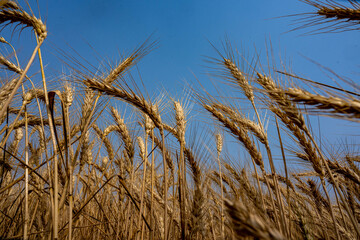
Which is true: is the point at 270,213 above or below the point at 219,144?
below

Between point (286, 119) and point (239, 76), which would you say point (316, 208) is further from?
point (239, 76)

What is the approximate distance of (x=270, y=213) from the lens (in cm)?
288

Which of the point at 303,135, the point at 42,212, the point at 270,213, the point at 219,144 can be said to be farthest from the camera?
the point at 219,144

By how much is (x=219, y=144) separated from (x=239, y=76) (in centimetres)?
139

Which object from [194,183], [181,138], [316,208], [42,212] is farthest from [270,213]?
[42,212]

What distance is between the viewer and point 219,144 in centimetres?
361

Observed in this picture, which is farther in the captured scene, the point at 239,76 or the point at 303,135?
the point at 239,76

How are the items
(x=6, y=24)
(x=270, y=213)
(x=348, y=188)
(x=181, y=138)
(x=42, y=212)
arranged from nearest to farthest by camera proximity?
(x=6, y=24)
(x=181, y=138)
(x=42, y=212)
(x=270, y=213)
(x=348, y=188)

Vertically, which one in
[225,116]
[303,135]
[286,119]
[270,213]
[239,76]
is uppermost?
[239,76]

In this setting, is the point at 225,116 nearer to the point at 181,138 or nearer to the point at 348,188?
the point at 181,138

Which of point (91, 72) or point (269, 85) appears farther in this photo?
point (269, 85)

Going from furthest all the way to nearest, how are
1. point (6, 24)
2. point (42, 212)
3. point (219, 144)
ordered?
point (219, 144) < point (42, 212) < point (6, 24)

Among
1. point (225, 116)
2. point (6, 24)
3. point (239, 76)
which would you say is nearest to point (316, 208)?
point (225, 116)

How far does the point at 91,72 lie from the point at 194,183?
1.28 m
